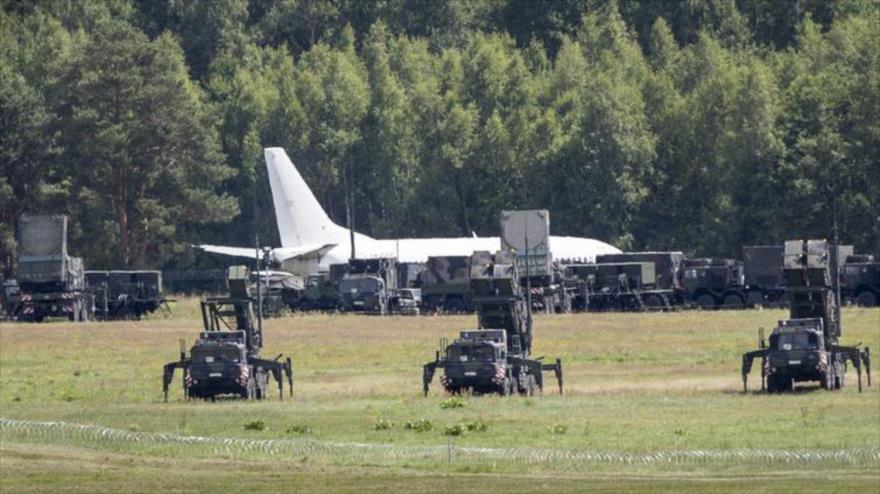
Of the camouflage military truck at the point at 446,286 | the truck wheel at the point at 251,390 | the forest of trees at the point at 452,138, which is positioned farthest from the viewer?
the forest of trees at the point at 452,138

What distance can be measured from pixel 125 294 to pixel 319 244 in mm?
20624

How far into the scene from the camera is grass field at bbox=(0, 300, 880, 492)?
4056cm

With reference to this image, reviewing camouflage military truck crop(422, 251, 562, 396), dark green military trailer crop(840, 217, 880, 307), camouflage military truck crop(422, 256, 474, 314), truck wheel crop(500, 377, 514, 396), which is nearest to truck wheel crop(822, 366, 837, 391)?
camouflage military truck crop(422, 251, 562, 396)

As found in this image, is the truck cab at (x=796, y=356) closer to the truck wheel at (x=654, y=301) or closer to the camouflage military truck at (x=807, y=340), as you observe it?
the camouflage military truck at (x=807, y=340)

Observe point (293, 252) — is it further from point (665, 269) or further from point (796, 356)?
point (796, 356)

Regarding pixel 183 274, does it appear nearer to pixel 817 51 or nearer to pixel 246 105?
pixel 246 105

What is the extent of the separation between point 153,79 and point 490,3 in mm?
52207

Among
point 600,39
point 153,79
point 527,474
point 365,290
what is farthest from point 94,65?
point 527,474

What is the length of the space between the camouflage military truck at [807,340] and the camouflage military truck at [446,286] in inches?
1734

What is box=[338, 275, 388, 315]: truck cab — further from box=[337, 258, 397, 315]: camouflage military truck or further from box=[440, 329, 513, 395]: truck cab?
box=[440, 329, 513, 395]: truck cab

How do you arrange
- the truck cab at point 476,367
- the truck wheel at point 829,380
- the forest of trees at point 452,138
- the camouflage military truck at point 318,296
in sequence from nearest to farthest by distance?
the truck cab at point 476,367
the truck wheel at point 829,380
the camouflage military truck at point 318,296
the forest of trees at point 452,138

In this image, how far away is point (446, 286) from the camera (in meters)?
109

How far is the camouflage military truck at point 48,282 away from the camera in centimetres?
10350

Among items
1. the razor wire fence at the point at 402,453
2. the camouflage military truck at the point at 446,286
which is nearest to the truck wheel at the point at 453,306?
the camouflage military truck at the point at 446,286
